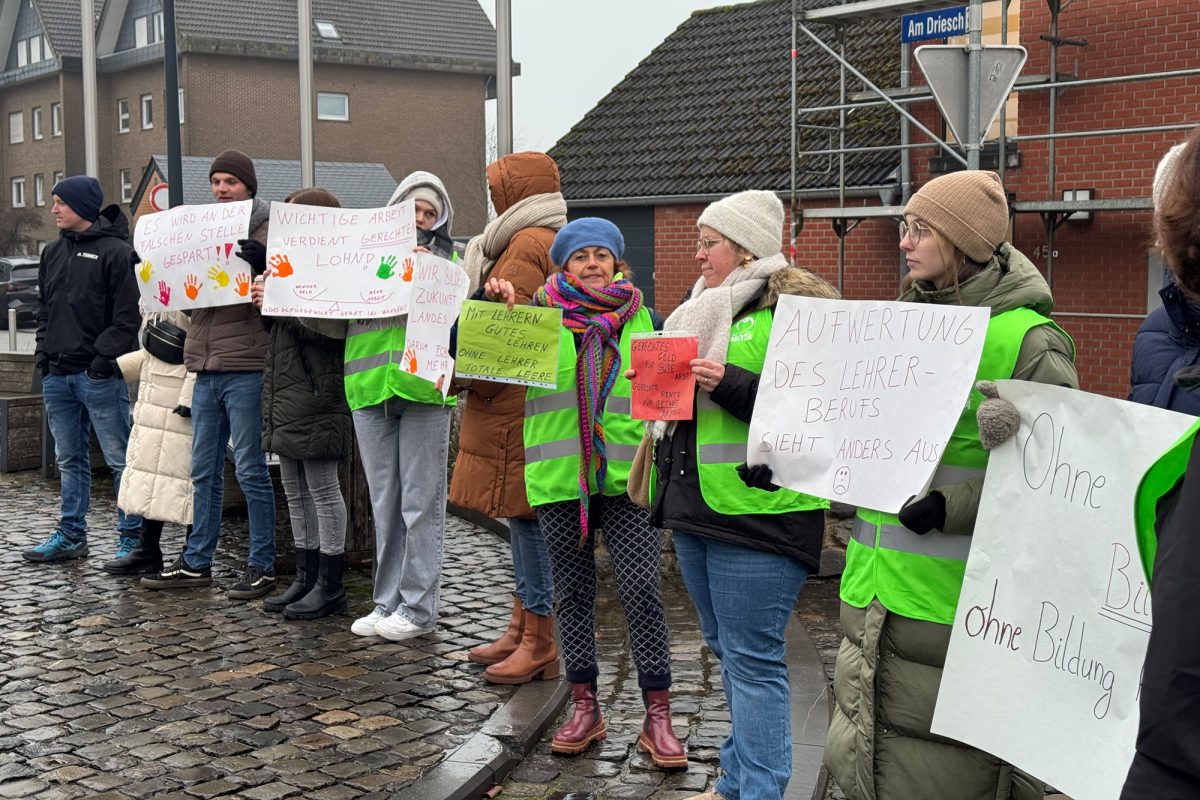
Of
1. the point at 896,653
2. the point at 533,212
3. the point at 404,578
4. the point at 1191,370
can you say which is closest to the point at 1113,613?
the point at 1191,370

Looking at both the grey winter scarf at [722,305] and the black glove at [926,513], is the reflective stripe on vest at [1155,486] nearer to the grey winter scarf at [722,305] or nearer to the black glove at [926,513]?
the black glove at [926,513]

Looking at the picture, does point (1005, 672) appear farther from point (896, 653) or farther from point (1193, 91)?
point (1193, 91)

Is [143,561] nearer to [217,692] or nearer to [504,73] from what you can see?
[217,692]

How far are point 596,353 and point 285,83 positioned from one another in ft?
160

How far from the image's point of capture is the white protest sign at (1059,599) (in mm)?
2543

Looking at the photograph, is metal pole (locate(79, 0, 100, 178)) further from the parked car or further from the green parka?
the parked car

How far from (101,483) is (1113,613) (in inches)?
400

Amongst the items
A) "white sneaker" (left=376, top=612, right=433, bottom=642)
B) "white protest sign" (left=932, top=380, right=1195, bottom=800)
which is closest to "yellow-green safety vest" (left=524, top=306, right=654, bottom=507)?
"white sneaker" (left=376, top=612, right=433, bottom=642)

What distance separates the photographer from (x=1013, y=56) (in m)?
8.50

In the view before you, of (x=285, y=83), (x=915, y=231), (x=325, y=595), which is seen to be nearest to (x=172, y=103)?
(x=325, y=595)

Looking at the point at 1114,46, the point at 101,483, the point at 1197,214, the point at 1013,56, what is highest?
the point at 1114,46

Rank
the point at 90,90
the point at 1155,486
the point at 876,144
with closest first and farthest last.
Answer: the point at 1155,486
the point at 90,90
the point at 876,144

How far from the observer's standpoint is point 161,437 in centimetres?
774

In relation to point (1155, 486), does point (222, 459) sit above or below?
below
